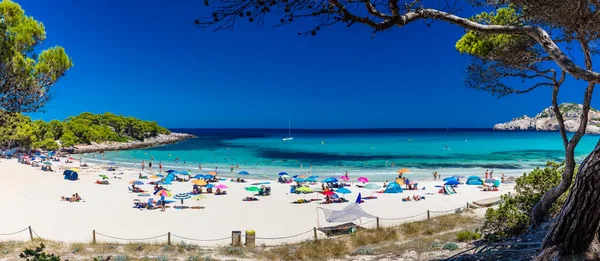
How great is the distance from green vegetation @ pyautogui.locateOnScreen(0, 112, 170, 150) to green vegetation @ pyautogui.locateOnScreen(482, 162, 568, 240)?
531 inches

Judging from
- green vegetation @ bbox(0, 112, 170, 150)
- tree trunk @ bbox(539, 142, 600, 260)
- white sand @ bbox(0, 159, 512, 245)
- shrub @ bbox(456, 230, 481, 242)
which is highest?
green vegetation @ bbox(0, 112, 170, 150)

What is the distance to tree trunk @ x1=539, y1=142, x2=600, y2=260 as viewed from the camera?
3.49 meters

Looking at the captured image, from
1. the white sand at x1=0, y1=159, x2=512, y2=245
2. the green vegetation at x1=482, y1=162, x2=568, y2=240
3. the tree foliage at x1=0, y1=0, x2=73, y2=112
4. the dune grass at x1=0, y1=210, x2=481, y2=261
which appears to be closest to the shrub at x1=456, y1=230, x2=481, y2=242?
the dune grass at x1=0, y1=210, x2=481, y2=261

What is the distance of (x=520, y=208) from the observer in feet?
27.5

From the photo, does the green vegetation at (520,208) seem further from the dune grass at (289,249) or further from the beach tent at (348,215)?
the beach tent at (348,215)

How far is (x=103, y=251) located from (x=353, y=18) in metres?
10.6

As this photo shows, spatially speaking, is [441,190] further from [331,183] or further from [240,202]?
[240,202]

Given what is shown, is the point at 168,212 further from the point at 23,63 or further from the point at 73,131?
A: the point at 73,131

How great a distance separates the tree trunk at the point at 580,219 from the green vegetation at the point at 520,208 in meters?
4.35

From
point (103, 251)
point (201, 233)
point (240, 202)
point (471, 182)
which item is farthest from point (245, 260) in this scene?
point (471, 182)

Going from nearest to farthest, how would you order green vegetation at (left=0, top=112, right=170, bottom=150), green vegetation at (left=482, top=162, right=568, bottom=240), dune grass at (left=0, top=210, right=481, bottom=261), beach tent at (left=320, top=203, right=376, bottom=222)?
green vegetation at (left=482, top=162, right=568, bottom=240)
dune grass at (left=0, top=210, right=481, bottom=261)
beach tent at (left=320, top=203, right=376, bottom=222)
green vegetation at (left=0, top=112, right=170, bottom=150)

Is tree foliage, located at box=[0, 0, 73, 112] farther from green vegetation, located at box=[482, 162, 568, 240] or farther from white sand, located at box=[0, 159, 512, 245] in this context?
green vegetation, located at box=[482, 162, 568, 240]

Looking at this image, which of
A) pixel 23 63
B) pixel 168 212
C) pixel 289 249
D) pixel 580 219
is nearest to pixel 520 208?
pixel 580 219

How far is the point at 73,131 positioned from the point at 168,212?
220 ft
